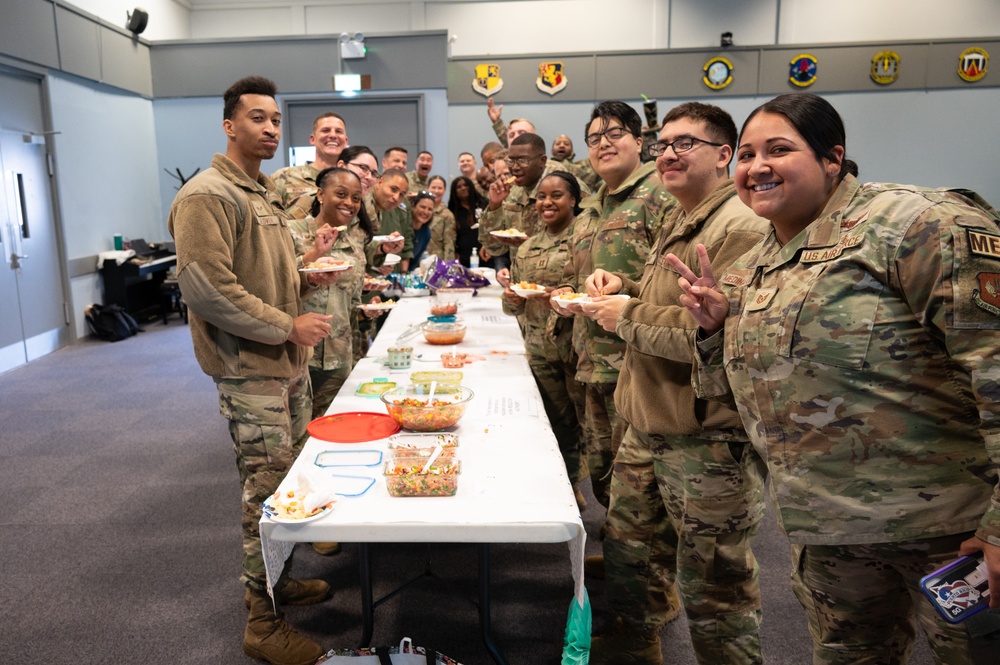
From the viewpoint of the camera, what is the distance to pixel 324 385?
316 centimetres

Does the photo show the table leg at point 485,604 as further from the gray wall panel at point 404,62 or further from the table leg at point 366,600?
the gray wall panel at point 404,62

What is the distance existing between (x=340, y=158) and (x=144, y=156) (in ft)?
17.1

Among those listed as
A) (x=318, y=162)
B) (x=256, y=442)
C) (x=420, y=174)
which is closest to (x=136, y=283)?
(x=420, y=174)

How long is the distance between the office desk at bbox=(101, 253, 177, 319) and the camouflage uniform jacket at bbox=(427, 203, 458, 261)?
9.25 feet

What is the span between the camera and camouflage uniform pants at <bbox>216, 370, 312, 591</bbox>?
2098 mm

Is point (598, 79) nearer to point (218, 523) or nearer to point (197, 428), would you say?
point (197, 428)

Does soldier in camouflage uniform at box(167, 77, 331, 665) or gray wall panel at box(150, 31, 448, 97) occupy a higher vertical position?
gray wall panel at box(150, 31, 448, 97)

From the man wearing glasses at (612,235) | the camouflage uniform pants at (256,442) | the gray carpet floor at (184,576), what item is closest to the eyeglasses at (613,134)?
the man wearing glasses at (612,235)

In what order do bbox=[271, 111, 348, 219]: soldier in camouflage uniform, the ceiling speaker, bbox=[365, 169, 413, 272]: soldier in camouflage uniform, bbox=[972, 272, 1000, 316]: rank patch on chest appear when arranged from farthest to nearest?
the ceiling speaker → bbox=[365, 169, 413, 272]: soldier in camouflage uniform → bbox=[271, 111, 348, 219]: soldier in camouflage uniform → bbox=[972, 272, 1000, 316]: rank patch on chest

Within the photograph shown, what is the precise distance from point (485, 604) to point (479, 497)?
722 mm

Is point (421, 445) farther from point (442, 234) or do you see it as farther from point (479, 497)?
point (442, 234)

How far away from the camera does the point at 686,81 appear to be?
8352mm

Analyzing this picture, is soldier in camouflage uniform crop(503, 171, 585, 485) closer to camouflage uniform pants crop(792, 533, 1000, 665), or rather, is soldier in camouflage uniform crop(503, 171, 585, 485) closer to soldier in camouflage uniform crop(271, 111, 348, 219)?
soldier in camouflage uniform crop(271, 111, 348, 219)

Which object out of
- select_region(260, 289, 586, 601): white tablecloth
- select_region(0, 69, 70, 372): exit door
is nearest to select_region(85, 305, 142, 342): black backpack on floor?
select_region(0, 69, 70, 372): exit door
